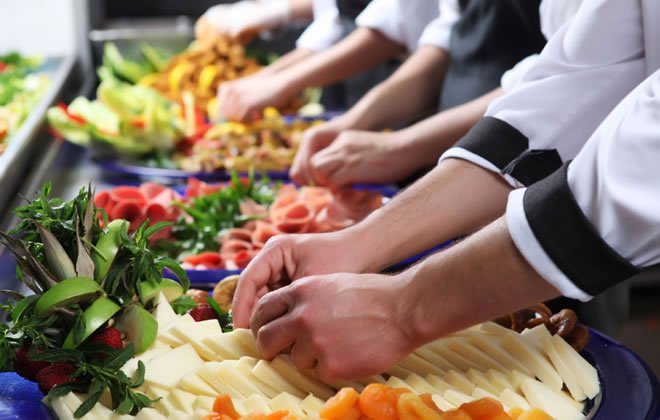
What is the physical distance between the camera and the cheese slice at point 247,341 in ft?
4.90

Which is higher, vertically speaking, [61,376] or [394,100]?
[61,376]

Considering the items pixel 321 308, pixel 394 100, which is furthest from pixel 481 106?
pixel 321 308

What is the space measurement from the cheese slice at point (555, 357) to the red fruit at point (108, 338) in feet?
2.08

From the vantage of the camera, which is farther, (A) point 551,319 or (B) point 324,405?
(A) point 551,319

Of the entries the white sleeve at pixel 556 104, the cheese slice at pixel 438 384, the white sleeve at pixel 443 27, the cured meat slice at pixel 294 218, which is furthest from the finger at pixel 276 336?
the white sleeve at pixel 443 27

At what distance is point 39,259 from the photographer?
150 centimetres

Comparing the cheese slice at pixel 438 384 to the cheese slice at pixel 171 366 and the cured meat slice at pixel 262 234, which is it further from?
the cured meat slice at pixel 262 234

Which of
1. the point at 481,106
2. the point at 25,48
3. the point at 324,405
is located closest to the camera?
the point at 324,405

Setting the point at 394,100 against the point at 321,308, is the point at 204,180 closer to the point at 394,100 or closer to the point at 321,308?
the point at 394,100

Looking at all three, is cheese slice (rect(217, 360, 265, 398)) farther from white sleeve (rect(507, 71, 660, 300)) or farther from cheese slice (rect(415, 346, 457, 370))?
white sleeve (rect(507, 71, 660, 300))

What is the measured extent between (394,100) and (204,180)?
0.64m

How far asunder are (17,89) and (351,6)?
131 centimetres

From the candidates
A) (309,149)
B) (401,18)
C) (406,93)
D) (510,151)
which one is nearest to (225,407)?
(510,151)

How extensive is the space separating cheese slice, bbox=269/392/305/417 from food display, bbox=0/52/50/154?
1552 millimetres
